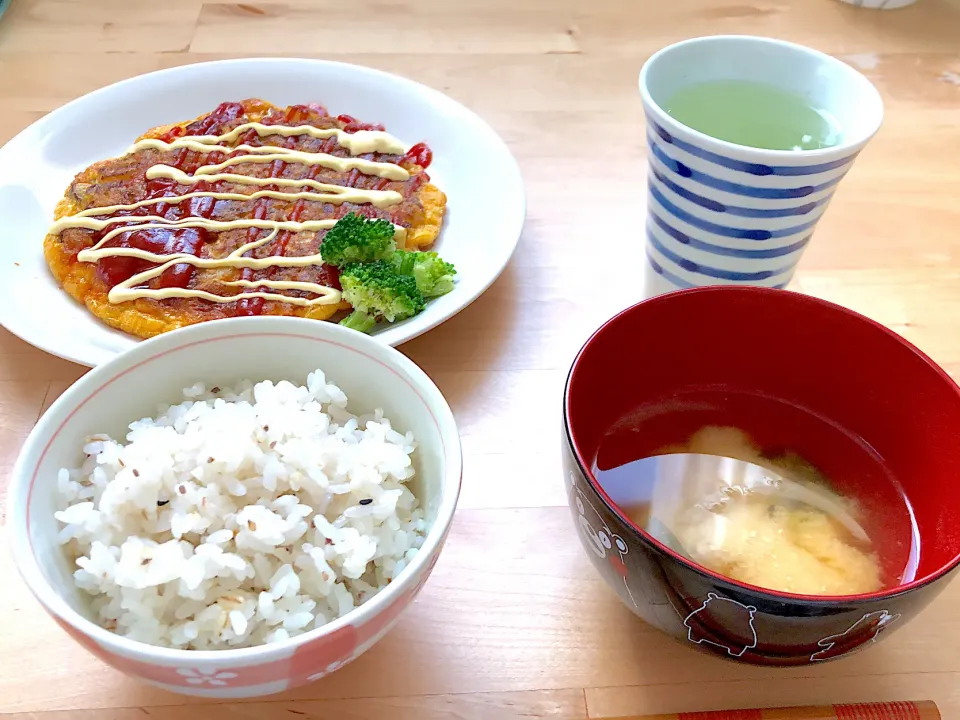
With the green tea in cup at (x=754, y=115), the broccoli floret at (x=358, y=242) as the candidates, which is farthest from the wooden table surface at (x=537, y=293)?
the green tea in cup at (x=754, y=115)

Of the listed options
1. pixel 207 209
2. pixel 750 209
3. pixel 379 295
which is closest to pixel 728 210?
pixel 750 209

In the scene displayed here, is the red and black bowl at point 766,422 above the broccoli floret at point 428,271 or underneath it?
above

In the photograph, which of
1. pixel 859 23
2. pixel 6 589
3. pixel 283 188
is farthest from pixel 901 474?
pixel 859 23

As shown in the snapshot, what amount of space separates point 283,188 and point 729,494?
99 centimetres

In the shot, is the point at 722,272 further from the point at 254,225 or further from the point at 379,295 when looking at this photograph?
the point at 254,225

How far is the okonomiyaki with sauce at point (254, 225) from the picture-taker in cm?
123

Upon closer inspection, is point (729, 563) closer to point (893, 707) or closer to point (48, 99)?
point (893, 707)

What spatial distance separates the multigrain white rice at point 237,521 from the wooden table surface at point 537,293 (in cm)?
13

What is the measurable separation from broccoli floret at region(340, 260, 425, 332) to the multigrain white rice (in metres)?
0.31

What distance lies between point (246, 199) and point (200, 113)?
0.31m

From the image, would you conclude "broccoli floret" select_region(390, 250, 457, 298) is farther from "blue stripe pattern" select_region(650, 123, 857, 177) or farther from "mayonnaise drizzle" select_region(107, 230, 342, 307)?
"blue stripe pattern" select_region(650, 123, 857, 177)

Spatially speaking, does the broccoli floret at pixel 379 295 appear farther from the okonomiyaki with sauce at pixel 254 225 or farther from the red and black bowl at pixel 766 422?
the red and black bowl at pixel 766 422

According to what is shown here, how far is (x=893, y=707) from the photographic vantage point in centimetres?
75

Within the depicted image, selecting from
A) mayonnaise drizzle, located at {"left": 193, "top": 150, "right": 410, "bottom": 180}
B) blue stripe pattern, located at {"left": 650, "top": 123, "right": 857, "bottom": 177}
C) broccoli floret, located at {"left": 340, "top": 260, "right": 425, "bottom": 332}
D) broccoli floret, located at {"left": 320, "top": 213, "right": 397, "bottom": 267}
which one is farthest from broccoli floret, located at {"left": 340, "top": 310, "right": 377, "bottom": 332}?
blue stripe pattern, located at {"left": 650, "top": 123, "right": 857, "bottom": 177}
